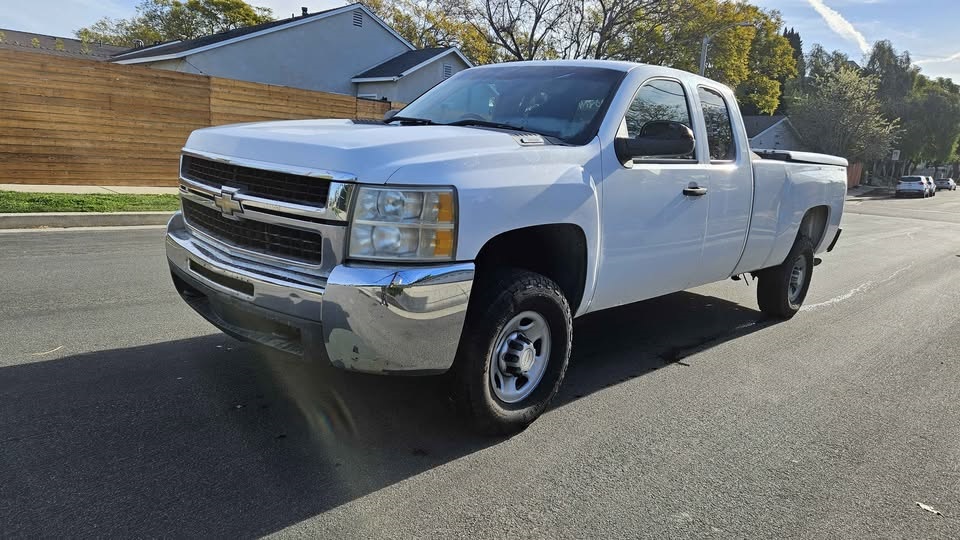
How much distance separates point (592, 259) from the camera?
3.58m

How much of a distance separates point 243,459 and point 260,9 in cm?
5276

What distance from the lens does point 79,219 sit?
938cm

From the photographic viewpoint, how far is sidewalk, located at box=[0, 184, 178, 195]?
1130 cm

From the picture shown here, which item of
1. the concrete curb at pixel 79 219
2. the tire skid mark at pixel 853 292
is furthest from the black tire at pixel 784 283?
the concrete curb at pixel 79 219

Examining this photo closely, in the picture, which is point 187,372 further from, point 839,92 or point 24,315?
point 839,92

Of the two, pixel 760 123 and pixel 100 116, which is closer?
pixel 100 116

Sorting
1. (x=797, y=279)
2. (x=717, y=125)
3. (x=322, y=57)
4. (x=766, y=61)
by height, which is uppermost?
(x=766, y=61)

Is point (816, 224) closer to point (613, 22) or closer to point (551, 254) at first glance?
point (551, 254)

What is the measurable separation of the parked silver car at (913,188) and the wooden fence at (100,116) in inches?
1671

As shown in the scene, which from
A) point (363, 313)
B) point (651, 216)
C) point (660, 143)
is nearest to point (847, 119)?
point (651, 216)

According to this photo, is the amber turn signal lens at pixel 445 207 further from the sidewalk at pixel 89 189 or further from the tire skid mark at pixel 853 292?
the sidewalk at pixel 89 189

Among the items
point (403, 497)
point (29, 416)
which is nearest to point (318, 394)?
point (403, 497)

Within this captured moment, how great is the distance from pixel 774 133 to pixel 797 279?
45.7 meters

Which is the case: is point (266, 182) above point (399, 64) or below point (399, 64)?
below
